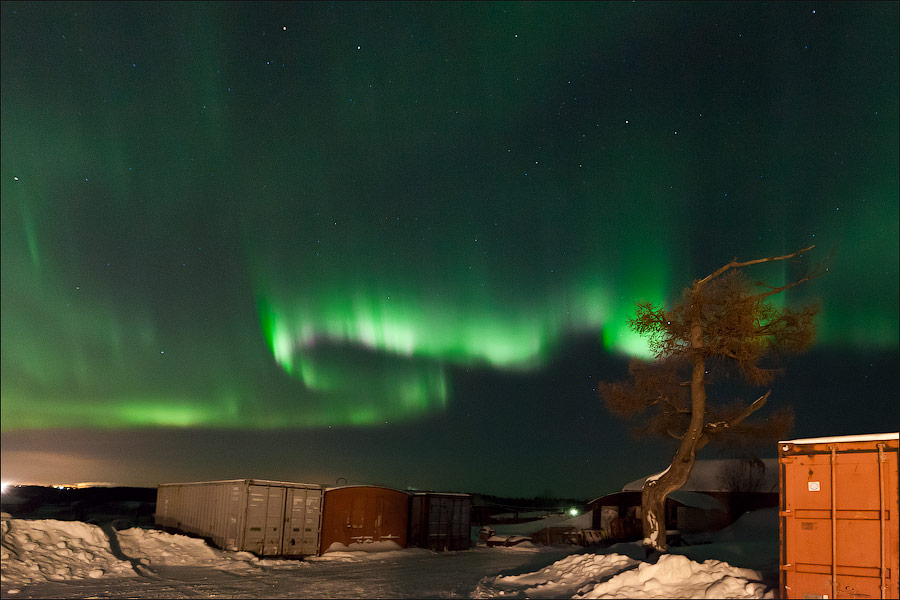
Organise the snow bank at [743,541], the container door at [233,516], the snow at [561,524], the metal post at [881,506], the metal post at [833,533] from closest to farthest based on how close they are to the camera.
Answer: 1. the metal post at [881,506]
2. the metal post at [833,533]
3. the snow bank at [743,541]
4. the container door at [233,516]
5. the snow at [561,524]

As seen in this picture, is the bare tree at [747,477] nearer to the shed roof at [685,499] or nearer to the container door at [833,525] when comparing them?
the shed roof at [685,499]

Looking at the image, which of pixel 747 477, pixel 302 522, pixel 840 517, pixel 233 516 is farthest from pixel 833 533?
pixel 747 477

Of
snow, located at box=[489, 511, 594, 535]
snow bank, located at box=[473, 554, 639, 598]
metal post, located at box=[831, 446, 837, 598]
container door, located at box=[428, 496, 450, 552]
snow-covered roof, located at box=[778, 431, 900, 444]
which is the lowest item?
snow, located at box=[489, 511, 594, 535]

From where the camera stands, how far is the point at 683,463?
23.5 meters

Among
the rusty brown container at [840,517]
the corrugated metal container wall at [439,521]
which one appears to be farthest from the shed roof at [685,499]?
the rusty brown container at [840,517]

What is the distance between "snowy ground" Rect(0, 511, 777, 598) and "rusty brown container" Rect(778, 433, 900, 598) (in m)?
1.42

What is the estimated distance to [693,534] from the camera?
46156 millimetres

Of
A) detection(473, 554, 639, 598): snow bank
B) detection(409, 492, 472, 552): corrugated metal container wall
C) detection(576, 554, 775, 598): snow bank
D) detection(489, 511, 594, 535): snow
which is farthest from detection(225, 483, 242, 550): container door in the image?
detection(489, 511, 594, 535): snow

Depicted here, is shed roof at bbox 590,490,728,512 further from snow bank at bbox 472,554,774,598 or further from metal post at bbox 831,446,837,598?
metal post at bbox 831,446,837,598

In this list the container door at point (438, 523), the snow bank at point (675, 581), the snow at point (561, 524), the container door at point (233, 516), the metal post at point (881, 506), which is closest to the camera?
the metal post at point (881, 506)

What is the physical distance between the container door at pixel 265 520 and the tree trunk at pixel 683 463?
46.6ft

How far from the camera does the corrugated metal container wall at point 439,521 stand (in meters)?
35.0

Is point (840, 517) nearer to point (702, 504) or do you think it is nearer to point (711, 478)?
point (702, 504)

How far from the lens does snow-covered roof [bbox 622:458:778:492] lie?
58213 mm
